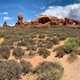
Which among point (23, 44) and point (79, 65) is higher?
point (23, 44)

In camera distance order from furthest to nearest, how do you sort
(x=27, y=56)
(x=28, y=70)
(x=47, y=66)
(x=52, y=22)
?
(x=52, y=22) < (x=27, y=56) < (x=28, y=70) < (x=47, y=66)

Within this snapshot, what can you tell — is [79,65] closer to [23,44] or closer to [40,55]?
[40,55]

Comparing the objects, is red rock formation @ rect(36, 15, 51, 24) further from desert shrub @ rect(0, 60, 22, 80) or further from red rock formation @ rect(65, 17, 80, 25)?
desert shrub @ rect(0, 60, 22, 80)

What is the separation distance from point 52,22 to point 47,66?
44239 mm

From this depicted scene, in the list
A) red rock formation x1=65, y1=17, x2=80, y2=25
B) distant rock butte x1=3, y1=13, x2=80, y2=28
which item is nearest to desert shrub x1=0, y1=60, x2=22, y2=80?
distant rock butte x1=3, y1=13, x2=80, y2=28

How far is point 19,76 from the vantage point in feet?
11.4

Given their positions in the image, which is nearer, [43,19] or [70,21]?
[70,21]

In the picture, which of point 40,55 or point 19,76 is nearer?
point 19,76

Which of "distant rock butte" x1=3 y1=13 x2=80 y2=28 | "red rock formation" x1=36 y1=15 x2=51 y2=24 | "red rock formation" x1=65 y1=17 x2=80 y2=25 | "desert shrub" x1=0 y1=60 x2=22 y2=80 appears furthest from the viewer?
"red rock formation" x1=36 y1=15 x2=51 y2=24

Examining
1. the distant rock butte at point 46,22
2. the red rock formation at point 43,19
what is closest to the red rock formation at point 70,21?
A: the distant rock butte at point 46,22

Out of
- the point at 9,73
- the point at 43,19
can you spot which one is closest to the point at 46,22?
the point at 43,19

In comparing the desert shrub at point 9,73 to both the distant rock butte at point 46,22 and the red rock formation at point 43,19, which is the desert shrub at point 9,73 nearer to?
the distant rock butte at point 46,22

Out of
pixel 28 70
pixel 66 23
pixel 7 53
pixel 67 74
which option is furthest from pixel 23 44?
pixel 66 23

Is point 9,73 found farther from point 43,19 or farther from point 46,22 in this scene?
point 43,19
